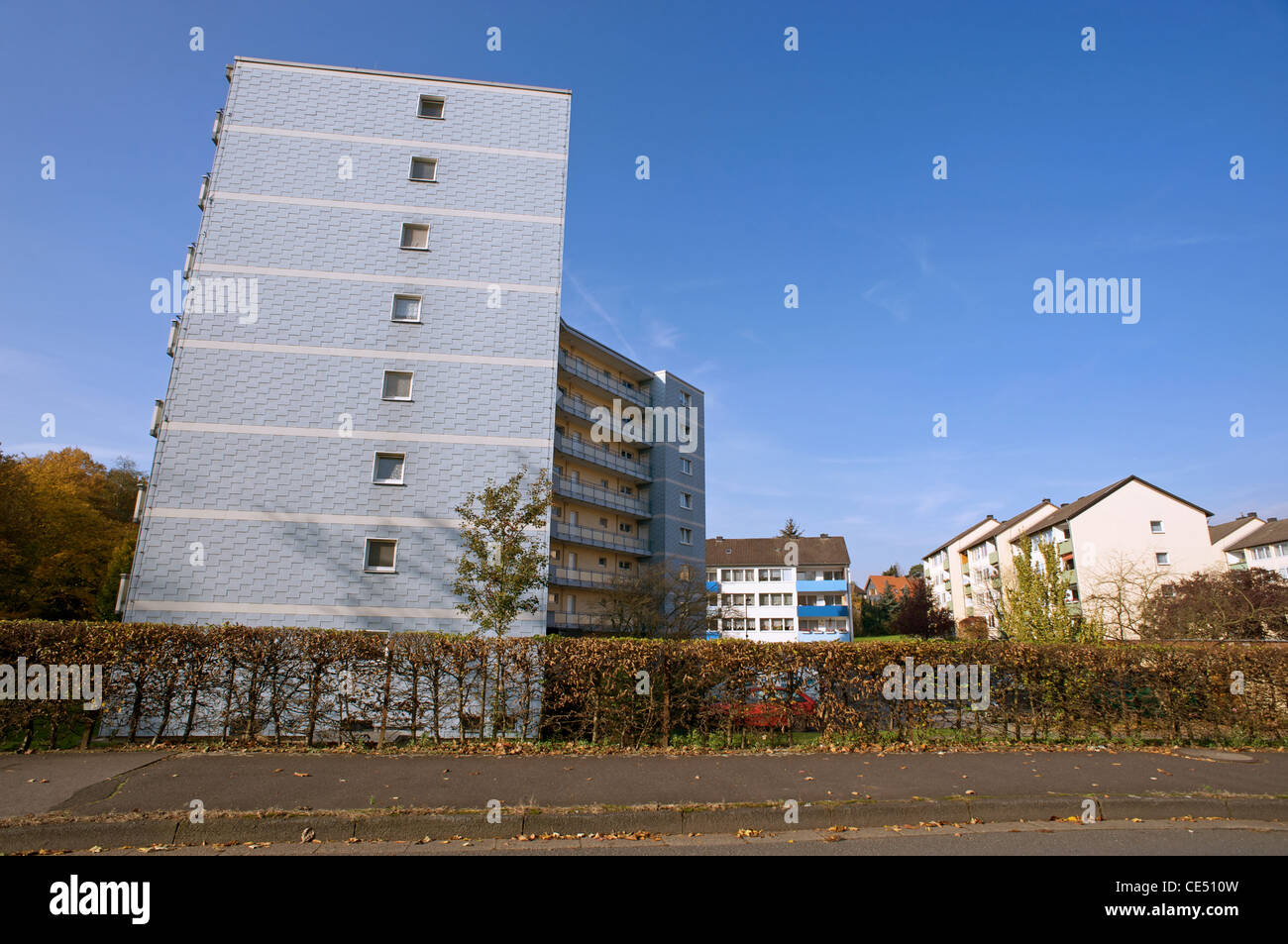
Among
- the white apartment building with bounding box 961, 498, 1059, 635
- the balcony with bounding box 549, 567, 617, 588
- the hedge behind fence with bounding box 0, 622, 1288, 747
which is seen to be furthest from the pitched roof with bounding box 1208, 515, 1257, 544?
the hedge behind fence with bounding box 0, 622, 1288, 747

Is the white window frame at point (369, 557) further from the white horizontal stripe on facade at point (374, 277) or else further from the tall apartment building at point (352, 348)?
the white horizontal stripe on facade at point (374, 277)

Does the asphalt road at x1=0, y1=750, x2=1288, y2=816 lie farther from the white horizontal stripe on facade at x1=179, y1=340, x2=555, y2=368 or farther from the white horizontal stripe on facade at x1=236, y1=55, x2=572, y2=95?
the white horizontal stripe on facade at x1=236, y1=55, x2=572, y2=95

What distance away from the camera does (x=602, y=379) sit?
124 feet

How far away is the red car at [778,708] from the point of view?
1009 cm

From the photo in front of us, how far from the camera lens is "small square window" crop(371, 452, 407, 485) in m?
18.6

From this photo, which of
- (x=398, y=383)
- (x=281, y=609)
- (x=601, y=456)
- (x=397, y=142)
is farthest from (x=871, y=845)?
(x=601, y=456)

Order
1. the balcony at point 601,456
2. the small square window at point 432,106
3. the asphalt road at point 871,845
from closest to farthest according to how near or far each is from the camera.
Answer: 1. the asphalt road at point 871,845
2. the small square window at point 432,106
3. the balcony at point 601,456

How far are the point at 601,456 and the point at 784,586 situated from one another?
37.1 meters

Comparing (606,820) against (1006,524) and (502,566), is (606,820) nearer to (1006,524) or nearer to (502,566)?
(502,566)

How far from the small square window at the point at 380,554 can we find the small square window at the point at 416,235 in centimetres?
957

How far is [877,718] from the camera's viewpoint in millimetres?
10234

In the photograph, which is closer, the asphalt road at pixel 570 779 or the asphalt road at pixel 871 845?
the asphalt road at pixel 871 845

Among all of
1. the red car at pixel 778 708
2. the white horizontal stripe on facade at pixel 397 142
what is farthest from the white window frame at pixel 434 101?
the red car at pixel 778 708

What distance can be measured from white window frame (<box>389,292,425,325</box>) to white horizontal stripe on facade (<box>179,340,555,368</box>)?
0.99 m
